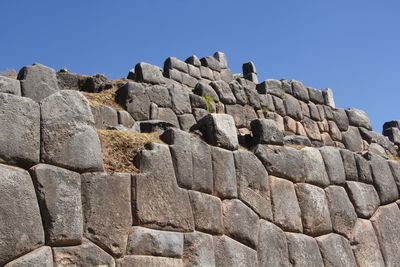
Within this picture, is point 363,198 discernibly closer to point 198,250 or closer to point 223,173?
point 223,173

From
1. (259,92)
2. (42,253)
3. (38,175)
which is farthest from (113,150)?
(259,92)

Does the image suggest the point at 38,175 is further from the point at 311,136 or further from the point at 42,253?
the point at 311,136

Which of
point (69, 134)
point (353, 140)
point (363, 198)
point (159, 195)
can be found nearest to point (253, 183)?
point (159, 195)

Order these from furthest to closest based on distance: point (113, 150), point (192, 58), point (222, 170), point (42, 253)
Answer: point (192, 58), point (222, 170), point (113, 150), point (42, 253)

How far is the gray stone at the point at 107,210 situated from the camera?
13.5 feet

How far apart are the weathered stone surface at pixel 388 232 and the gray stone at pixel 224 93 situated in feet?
10.3

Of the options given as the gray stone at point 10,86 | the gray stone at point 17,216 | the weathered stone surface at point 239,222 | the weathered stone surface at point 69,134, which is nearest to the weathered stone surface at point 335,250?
the weathered stone surface at point 239,222

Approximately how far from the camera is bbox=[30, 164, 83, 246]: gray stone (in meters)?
3.82

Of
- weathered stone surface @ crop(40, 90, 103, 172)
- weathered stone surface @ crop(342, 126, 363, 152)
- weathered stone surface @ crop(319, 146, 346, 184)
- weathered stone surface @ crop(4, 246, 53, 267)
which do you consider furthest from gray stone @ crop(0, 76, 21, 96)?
weathered stone surface @ crop(342, 126, 363, 152)

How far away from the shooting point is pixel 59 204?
3.90 metres

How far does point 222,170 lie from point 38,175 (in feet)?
6.92

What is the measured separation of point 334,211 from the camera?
6.53 metres

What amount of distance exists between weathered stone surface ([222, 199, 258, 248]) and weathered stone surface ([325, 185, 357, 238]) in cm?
148

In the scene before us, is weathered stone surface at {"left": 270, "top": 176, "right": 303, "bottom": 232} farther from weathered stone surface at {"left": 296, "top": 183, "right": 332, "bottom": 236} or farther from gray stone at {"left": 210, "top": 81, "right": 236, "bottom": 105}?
gray stone at {"left": 210, "top": 81, "right": 236, "bottom": 105}
